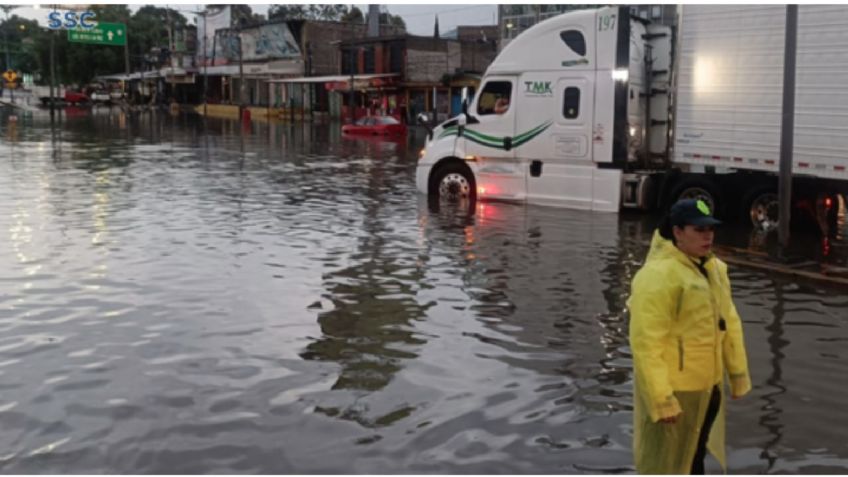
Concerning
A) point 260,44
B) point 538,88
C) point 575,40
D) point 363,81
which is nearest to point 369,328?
point 538,88

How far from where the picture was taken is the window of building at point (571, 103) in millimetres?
15070

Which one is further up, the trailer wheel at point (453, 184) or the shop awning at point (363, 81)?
the shop awning at point (363, 81)

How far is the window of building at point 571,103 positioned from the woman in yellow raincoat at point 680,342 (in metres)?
11.2

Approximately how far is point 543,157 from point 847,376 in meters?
9.45

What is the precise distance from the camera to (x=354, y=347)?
24.3 feet

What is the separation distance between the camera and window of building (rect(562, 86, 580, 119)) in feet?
49.4

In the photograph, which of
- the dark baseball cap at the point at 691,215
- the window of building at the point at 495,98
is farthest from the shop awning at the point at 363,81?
the dark baseball cap at the point at 691,215

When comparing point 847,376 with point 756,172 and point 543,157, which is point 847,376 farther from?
point 543,157

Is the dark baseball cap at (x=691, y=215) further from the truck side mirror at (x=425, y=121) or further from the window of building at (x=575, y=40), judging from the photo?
the truck side mirror at (x=425, y=121)

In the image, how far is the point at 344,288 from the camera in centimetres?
962

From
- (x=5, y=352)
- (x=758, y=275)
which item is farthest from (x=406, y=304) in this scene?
(x=758, y=275)

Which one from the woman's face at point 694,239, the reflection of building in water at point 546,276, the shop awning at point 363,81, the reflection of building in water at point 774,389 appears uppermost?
the shop awning at point 363,81

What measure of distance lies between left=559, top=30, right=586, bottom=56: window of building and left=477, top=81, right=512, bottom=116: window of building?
4.42ft

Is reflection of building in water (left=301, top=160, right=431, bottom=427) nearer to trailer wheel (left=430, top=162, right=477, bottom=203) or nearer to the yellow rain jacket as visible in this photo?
the yellow rain jacket
